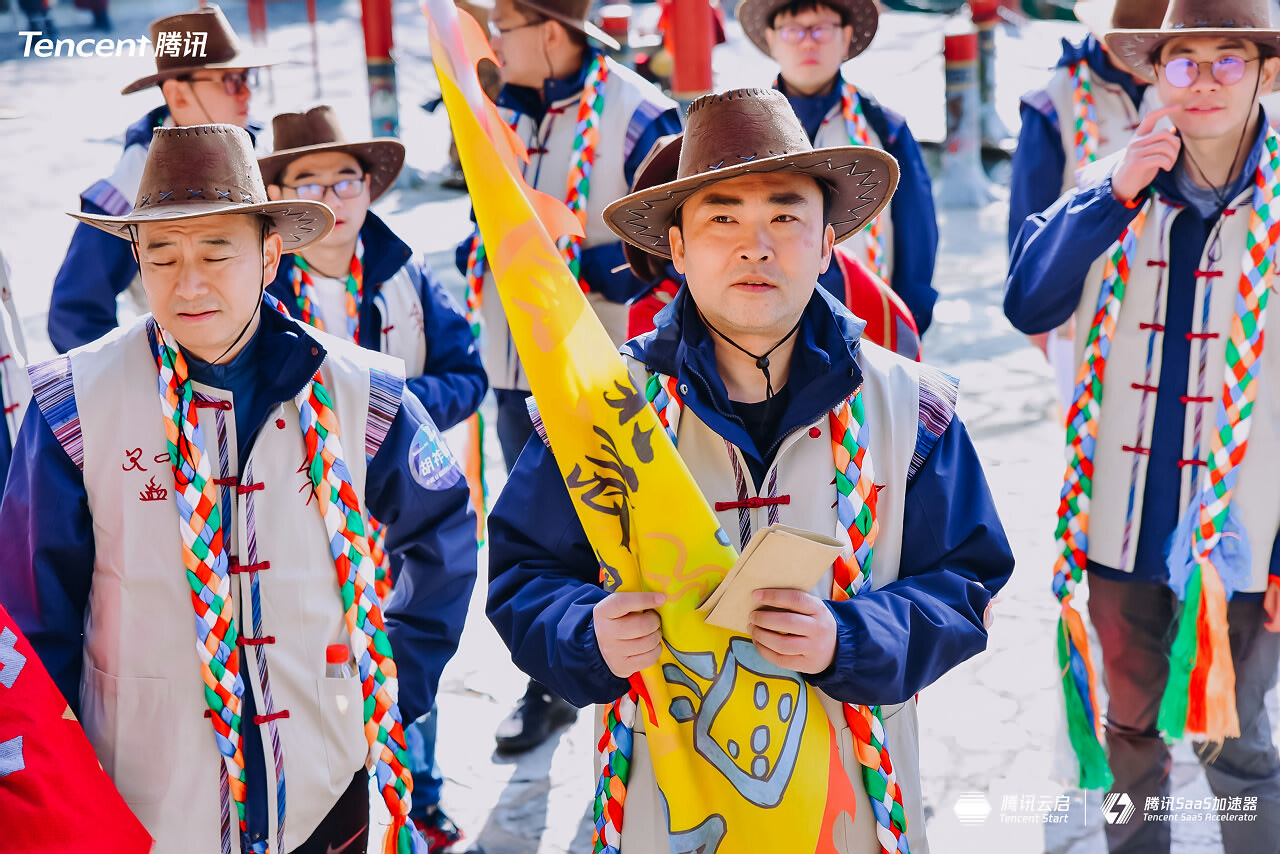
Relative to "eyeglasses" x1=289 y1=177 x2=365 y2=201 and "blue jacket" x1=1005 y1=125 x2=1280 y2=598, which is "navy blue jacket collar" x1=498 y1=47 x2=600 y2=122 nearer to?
"eyeglasses" x1=289 y1=177 x2=365 y2=201

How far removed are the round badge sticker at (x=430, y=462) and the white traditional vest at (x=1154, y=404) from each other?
5.94 ft

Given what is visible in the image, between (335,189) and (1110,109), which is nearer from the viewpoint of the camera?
(335,189)

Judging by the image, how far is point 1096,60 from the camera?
5.23m

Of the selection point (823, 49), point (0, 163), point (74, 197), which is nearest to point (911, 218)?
point (823, 49)

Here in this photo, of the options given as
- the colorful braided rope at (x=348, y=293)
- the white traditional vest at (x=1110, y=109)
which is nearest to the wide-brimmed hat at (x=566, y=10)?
the colorful braided rope at (x=348, y=293)

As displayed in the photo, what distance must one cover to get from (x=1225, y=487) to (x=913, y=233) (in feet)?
6.08

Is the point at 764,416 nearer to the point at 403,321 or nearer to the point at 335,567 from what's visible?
the point at 335,567

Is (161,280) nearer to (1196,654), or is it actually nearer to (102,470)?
(102,470)

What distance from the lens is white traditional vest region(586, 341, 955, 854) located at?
2.36 m

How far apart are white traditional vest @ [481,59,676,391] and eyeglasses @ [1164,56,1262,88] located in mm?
2132

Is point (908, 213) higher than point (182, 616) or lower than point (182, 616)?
higher

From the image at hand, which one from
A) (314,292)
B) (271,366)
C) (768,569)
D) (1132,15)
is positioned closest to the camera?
(768,569)

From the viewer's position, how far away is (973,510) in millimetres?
2430

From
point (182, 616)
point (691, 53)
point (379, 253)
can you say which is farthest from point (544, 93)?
point (182, 616)
